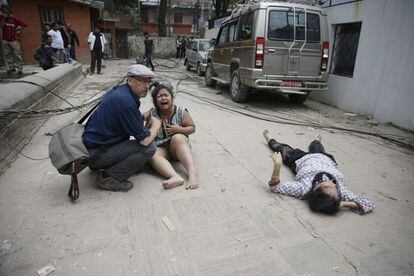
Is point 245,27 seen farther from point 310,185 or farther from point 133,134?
point 133,134

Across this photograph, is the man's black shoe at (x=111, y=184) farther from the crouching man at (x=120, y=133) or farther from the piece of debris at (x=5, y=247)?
the piece of debris at (x=5, y=247)

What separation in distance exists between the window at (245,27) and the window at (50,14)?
12.8 meters

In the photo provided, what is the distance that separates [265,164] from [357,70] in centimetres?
462

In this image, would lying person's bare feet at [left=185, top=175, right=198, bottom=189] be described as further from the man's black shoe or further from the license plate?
the license plate

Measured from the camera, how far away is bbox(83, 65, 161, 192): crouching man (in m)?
2.70

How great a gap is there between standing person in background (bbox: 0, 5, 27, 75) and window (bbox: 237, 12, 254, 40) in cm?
705

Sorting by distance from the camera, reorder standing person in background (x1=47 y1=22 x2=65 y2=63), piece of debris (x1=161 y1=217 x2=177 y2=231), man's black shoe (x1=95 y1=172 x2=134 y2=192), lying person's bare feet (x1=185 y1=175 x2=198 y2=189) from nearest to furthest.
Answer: piece of debris (x1=161 y1=217 x2=177 y2=231)
man's black shoe (x1=95 y1=172 x2=134 y2=192)
lying person's bare feet (x1=185 y1=175 x2=198 y2=189)
standing person in background (x1=47 y1=22 x2=65 y2=63)

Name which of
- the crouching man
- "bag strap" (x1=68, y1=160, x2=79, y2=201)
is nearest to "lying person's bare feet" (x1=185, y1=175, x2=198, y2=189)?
the crouching man

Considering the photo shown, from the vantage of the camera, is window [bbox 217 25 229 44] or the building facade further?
window [bbox 217 25 229 44]

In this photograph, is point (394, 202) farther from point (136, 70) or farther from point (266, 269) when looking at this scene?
point (136, 70)

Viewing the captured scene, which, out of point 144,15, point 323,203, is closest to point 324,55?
point 323,203

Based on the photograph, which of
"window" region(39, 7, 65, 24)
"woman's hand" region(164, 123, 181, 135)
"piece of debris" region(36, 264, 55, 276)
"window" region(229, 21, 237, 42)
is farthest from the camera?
"window" region(39, 7, 65, 24)

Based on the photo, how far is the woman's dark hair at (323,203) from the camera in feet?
8.75

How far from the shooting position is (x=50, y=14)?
15.5m
